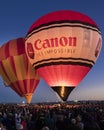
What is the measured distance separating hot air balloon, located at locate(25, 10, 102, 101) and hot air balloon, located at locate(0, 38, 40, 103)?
14.4ft

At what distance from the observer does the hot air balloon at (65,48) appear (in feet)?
66.3

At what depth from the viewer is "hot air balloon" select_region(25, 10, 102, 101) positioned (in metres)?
20.2

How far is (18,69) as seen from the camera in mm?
25312

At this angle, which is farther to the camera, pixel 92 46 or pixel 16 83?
pixel 16 83

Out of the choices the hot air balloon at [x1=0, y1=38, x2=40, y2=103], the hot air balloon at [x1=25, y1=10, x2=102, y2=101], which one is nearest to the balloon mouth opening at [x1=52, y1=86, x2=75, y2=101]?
the hot air balloon at [x1=25, y1=10, x2=102, y2=101]

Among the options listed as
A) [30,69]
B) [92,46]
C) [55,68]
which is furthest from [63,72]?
[30,69]

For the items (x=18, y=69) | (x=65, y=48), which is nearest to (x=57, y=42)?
(x=65, y=48)

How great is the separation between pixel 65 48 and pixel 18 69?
5.87 metres

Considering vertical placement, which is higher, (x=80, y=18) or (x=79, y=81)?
(x=80, y=18)

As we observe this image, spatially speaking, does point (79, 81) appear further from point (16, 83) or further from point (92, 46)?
point (16, 83)

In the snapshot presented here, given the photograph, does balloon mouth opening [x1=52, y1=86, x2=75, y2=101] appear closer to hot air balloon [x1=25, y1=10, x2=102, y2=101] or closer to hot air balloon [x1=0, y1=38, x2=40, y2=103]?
hot air balloon [x1=25, y1=10, x2=102, y2=101]

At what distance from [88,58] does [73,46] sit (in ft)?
3.75

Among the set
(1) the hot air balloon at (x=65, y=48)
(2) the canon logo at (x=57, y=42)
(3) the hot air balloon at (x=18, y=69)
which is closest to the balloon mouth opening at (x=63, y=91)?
(1) the hot air balloon at (x=65, y=48)

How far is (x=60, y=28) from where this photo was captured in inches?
797
